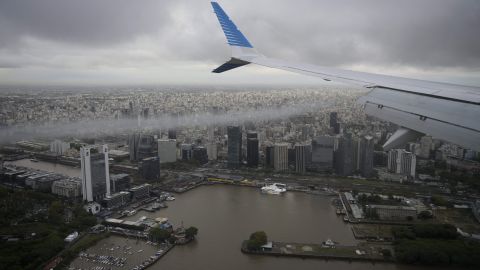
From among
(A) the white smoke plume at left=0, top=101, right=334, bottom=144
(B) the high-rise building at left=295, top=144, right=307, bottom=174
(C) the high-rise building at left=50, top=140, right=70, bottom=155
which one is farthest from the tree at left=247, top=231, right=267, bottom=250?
(C) the high-rise building at left=50, top=140, right=70, bottom=155

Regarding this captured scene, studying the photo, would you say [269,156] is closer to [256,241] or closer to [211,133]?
[211,133]

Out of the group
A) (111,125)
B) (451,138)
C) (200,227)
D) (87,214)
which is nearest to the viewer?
(451,138)

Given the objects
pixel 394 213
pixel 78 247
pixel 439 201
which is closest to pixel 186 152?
pixel 78 247

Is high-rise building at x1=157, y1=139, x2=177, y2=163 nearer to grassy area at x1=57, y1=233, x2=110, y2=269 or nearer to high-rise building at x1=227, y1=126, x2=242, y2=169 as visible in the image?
high-rise building at x1=227, y1=126, x2=242, y2=169

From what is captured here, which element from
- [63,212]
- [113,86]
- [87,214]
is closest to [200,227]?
[87,214]

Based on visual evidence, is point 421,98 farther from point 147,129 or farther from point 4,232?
point 147,129

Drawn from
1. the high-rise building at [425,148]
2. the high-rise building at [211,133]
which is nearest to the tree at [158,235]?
the high-rise building at [211,133]

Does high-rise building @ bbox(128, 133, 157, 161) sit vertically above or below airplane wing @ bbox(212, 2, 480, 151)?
below
